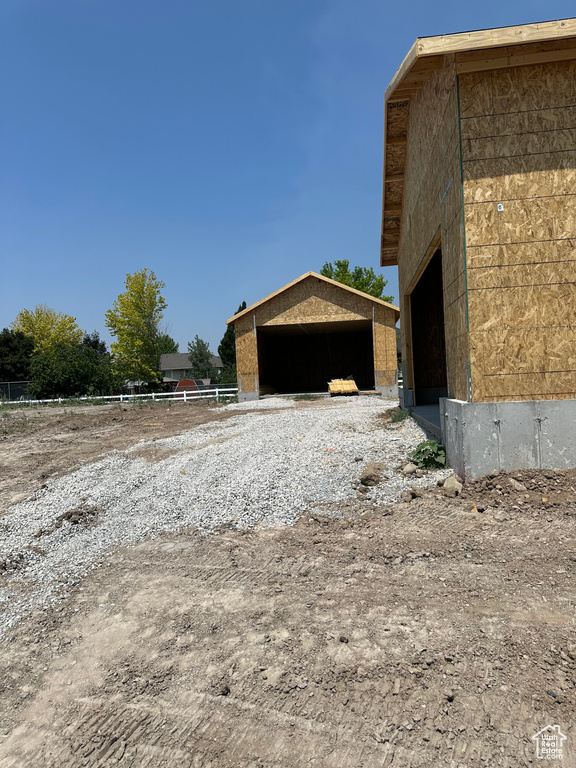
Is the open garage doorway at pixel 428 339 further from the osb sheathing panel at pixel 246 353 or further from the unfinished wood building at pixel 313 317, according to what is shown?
the osb sheathing panel at pixel 246 353

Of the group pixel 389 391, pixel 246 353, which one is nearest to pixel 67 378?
pixel 246 353

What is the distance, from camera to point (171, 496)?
6.87 meters

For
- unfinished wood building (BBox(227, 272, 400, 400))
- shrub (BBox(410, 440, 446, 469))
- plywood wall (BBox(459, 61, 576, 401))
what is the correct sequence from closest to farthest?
plywood wall (BBox(459, 61, 576, 401)), shrub (BBox(410, 440, 446, 469)), unfinished wood building (BBox(227, 272, 400, 400))

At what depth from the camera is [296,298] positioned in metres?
25.6

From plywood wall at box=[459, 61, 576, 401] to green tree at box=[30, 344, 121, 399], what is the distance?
3093 centimetres

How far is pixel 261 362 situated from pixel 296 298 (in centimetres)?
458

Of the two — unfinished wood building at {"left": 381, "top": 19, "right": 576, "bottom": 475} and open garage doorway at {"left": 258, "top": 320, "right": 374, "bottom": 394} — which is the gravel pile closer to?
unfinished wood building at {"left": 381, "top": 19, "right": 576, "bottom": 475}

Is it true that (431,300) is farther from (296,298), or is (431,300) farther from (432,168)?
(296,298)

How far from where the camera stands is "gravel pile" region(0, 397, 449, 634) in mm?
5066

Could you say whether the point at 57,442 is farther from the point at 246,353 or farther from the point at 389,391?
the point at 389,391

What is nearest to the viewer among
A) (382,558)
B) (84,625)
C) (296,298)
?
(84,625)

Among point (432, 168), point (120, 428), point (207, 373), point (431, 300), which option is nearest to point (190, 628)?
point (432, 168)

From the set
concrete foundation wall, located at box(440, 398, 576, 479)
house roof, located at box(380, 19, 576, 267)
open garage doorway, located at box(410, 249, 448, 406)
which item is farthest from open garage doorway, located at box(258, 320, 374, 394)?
concrete foundation wall, located at box(440, 398, 576, 479)

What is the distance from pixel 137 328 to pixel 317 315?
740 inches
